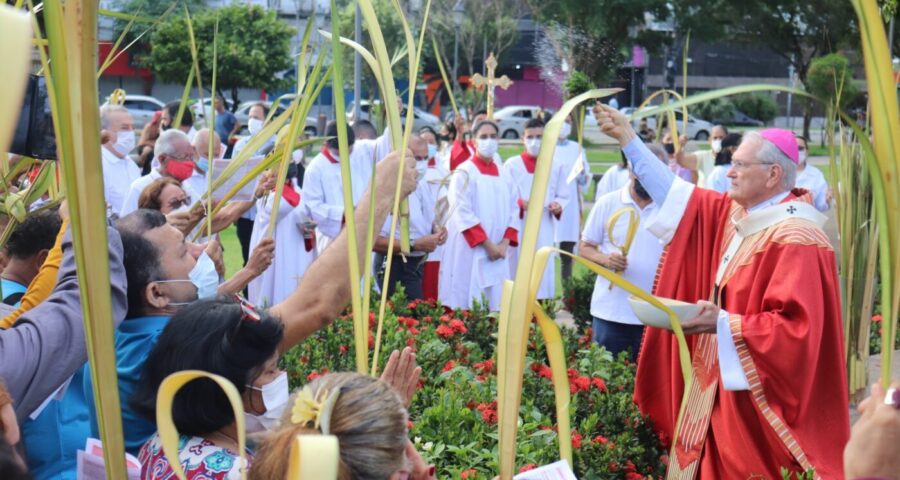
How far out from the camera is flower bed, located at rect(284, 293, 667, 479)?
350 cm

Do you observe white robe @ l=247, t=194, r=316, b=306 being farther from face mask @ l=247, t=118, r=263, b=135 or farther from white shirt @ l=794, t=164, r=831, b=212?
white shirt @ l=794, t=164, r=831, b=212

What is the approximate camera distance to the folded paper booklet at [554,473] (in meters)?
2.14

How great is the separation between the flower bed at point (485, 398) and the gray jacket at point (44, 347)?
1.21 metres

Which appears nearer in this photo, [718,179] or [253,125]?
[718,179]

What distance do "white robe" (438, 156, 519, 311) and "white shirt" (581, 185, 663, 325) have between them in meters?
2.22

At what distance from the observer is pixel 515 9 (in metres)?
35.6

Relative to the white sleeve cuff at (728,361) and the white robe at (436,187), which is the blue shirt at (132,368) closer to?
the white sleeve cuff at (728,361)

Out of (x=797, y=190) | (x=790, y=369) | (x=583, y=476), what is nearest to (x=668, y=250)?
(x=797, y=190)

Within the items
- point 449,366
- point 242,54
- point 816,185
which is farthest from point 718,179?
point 242,54

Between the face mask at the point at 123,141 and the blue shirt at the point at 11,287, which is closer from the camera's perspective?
the blue shirt at the point at 11,287

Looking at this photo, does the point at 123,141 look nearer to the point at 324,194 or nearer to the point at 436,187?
the point at 324,194

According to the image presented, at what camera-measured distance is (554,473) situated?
2156mm

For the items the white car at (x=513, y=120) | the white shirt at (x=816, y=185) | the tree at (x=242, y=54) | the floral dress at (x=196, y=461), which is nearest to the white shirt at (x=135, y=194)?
the floral dress at (x=196, y=461)

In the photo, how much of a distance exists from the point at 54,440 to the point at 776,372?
8.85ft
